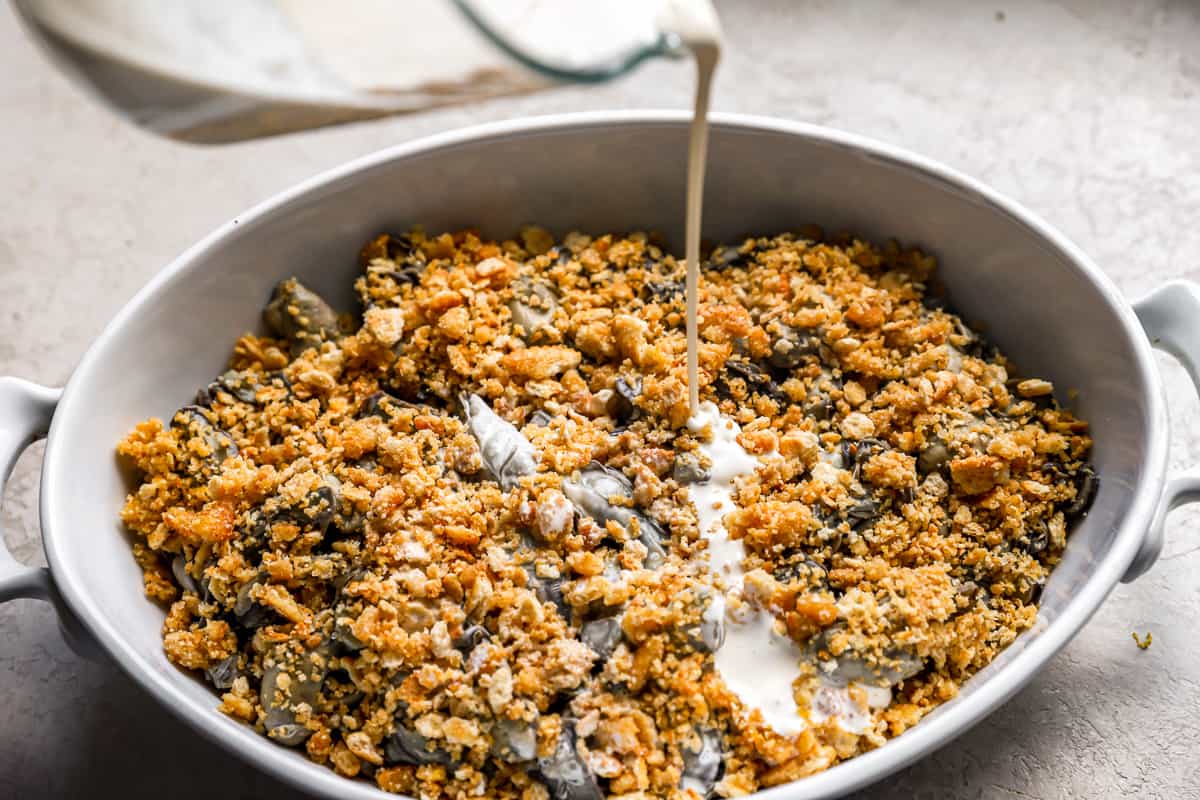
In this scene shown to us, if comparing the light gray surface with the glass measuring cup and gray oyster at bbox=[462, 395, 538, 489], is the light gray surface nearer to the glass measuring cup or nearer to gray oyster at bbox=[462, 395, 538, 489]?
gray oyster at bbox=[462, 395, 538, 489]

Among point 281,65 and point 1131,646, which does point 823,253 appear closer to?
point 1131,646

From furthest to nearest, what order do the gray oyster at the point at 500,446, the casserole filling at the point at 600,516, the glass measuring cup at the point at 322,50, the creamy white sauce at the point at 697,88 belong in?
the gray oyster at the point at 500,446
the casserole filling at the point at 600,516
the creamy white sauce at the point at 697,88
the glass measuring cup at the point at 322,50

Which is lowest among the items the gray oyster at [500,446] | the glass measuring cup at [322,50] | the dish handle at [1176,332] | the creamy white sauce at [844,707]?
the creamy white sauce at [844,707]

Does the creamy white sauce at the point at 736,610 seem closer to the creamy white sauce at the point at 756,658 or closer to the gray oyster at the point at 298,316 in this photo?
the creamy white sauce at the point at 756,658

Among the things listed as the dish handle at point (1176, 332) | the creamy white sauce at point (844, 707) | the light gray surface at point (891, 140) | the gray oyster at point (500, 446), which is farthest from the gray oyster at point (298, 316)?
A: the dish handle at point (1176, 332)

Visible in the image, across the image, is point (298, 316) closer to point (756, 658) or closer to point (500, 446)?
point (500, 446)

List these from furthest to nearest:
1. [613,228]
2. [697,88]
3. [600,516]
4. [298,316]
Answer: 1. [613,228]
2. [298,316]
3. [600,516]
4. [697,88]

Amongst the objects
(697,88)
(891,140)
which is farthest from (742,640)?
(891,140)
